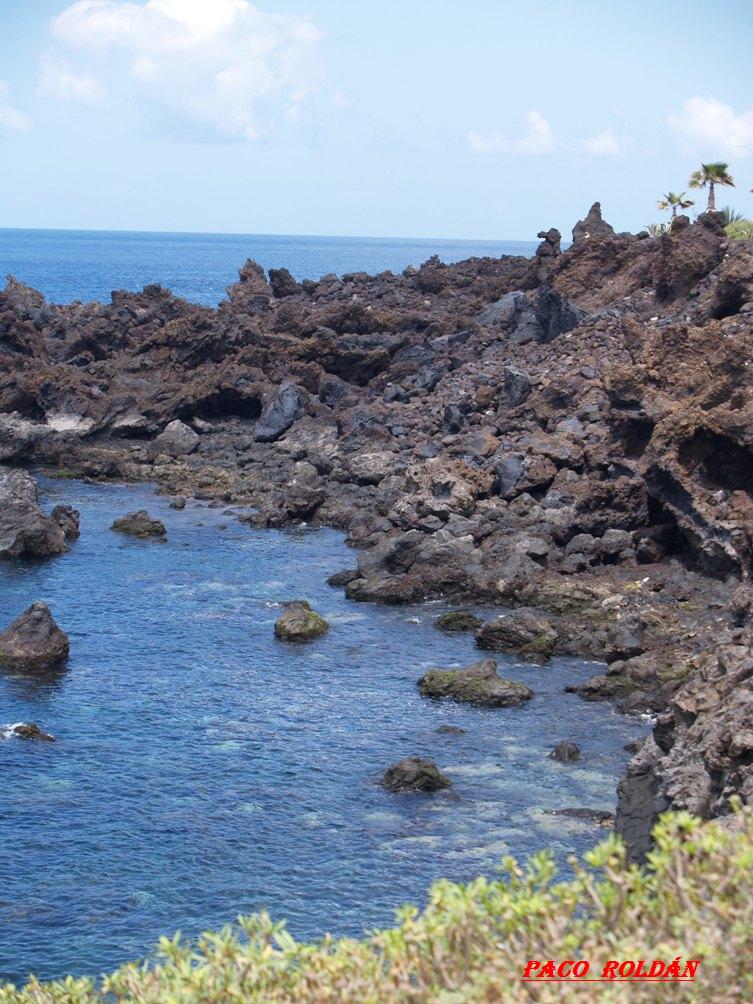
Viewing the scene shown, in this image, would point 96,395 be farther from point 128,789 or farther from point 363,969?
point 363,969

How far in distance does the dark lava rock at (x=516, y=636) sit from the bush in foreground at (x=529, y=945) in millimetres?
30954

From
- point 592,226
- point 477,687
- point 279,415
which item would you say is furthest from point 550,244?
point 477,687

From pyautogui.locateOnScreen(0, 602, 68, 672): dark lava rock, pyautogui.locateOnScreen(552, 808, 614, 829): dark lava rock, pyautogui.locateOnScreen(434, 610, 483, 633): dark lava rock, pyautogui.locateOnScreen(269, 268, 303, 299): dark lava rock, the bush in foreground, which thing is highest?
pyautogui.locateOnScreen(269, 268, 303, 299): dark lava rock

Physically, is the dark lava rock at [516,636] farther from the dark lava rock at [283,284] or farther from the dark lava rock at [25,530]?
the dark lava rock at [283,284]

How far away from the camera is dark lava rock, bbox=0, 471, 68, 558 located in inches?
2398

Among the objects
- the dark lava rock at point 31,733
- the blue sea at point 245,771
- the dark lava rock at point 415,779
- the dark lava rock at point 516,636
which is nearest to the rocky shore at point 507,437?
the dark lava rock at point 516,636

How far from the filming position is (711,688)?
27.1m

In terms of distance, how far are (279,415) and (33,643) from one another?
130 ft

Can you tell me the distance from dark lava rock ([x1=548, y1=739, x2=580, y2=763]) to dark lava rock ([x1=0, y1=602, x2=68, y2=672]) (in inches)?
759

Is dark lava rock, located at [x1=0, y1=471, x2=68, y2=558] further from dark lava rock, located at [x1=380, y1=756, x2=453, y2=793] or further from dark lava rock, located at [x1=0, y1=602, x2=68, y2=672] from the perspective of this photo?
dark lava rock, located at [x1=380, y1=756, x2=453, y2=793]

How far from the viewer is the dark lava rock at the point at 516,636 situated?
46.9 m

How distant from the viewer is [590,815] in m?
33.1

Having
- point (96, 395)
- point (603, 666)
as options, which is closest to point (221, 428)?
point (96, 395)

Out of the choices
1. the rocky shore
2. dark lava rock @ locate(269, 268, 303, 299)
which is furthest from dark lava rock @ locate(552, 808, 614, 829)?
dark lava rock @ locate(269, 268, 303, 299)
